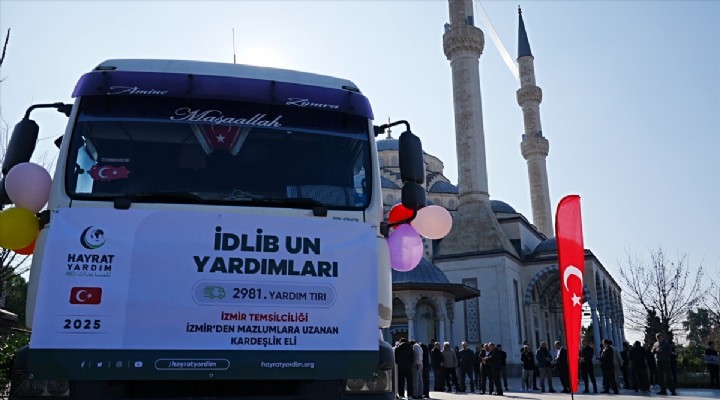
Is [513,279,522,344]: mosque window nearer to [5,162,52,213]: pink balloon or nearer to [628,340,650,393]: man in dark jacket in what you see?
[628,340,650,393]: man in dark jacket

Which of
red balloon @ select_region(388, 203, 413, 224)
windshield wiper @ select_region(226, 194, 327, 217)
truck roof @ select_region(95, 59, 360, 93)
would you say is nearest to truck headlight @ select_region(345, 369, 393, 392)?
windshield wiper @ select_region(226, 194, 327, 217)

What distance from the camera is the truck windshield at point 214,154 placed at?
3.81 meters

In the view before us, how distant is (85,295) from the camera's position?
10.9 feet

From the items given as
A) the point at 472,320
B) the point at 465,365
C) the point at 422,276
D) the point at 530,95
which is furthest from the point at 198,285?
the point at 530,95

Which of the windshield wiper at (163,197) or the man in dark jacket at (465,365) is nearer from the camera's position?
the windshield wiper at (163,197)

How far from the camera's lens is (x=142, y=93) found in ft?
13.2

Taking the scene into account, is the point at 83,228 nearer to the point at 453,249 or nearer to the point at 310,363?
the point at 310,363

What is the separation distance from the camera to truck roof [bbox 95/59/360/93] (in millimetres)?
4297

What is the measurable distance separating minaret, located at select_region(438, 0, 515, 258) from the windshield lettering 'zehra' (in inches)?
1033

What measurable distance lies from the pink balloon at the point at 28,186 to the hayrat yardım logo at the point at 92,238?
0.90 metres

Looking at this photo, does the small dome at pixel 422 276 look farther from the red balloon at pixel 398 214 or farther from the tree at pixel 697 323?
the tree at pixel 697 323

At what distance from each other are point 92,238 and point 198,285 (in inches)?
26.4

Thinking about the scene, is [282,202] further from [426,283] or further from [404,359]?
[426,283]

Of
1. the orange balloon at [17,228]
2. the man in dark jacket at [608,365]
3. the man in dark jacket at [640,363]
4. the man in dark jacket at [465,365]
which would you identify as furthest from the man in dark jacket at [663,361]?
the orange balloon at [17,228]
